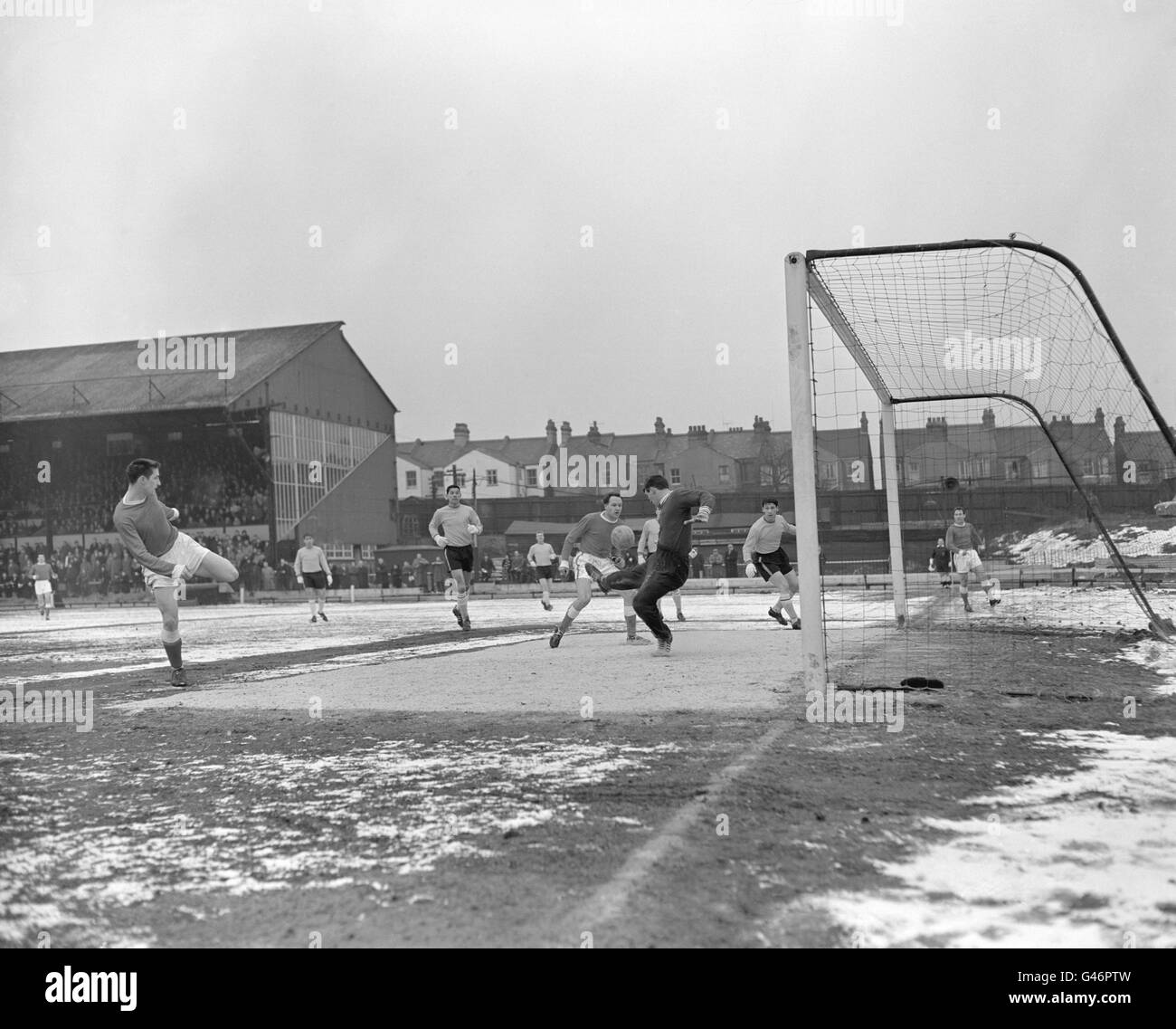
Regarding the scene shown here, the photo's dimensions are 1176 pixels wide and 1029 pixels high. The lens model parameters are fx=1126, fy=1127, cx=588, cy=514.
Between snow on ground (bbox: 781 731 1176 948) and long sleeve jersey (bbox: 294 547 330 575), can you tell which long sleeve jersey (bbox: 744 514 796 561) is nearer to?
long sleeve jersey (bbox: 294 547 330 575)

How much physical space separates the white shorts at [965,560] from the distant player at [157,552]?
1329 centimetres

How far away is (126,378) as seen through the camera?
4634cm

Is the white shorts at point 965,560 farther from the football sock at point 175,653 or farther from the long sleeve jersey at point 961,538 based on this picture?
the football sock at point 175,653

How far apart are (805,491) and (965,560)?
1228cm

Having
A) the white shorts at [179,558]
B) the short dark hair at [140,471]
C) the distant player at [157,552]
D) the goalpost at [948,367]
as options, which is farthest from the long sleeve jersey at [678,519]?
the short dark hair at [140,471]

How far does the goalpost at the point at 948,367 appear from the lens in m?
8.46

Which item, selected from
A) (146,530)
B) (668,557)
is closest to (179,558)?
(146,530)

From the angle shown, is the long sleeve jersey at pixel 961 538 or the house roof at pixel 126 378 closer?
the long sleeve jersey at pixel 961 538

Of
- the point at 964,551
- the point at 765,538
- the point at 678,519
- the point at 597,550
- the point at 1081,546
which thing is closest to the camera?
the point at 678,519

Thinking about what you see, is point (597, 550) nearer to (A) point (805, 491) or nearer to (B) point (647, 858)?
(A) point (805, 491)

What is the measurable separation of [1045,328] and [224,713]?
869 cm
